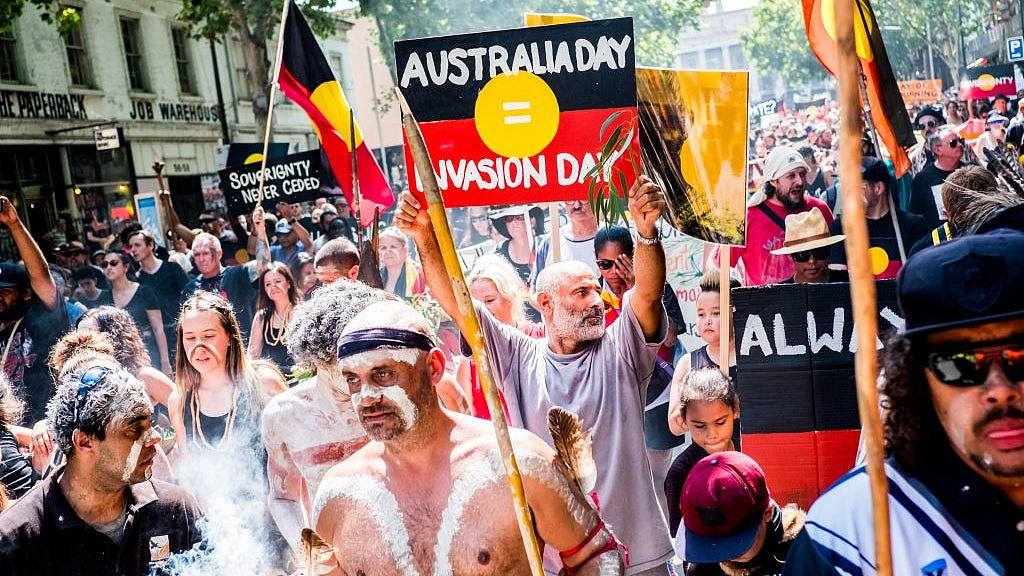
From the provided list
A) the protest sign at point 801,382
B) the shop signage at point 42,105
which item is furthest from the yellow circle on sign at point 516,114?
the shop signage at point 42,105

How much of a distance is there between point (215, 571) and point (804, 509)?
2187mm

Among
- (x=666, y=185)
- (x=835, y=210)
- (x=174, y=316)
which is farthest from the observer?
(x=174, y=316)

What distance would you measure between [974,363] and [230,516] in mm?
3193

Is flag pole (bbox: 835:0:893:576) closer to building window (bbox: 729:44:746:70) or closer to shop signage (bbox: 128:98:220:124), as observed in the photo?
shop signage (bbox: 128:98:220:124)

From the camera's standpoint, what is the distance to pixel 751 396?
4.35 m

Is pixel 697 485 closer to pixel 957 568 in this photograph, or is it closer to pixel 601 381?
pixel 601 381

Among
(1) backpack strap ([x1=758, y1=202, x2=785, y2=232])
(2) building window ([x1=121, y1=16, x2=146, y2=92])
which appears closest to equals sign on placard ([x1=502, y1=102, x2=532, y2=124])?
(1) backpack strap ([x1=758, y1=202, x2=785, y2=232])

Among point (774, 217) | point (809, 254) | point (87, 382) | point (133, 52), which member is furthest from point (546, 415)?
point (133, 52)

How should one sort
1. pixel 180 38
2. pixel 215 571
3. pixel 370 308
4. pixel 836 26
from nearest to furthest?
pixel 836 26
pixel 370 308
pixel 215 571
pixel 180 38

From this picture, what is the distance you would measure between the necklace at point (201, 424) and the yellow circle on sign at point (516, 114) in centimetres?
170

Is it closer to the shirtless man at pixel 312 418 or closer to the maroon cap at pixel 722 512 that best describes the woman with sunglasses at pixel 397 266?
the shirtless man at pixel 312 418

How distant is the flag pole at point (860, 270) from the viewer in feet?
5.61

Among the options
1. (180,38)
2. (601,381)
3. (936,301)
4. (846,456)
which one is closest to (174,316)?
(601,381)

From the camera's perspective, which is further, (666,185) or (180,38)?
(180,38)
